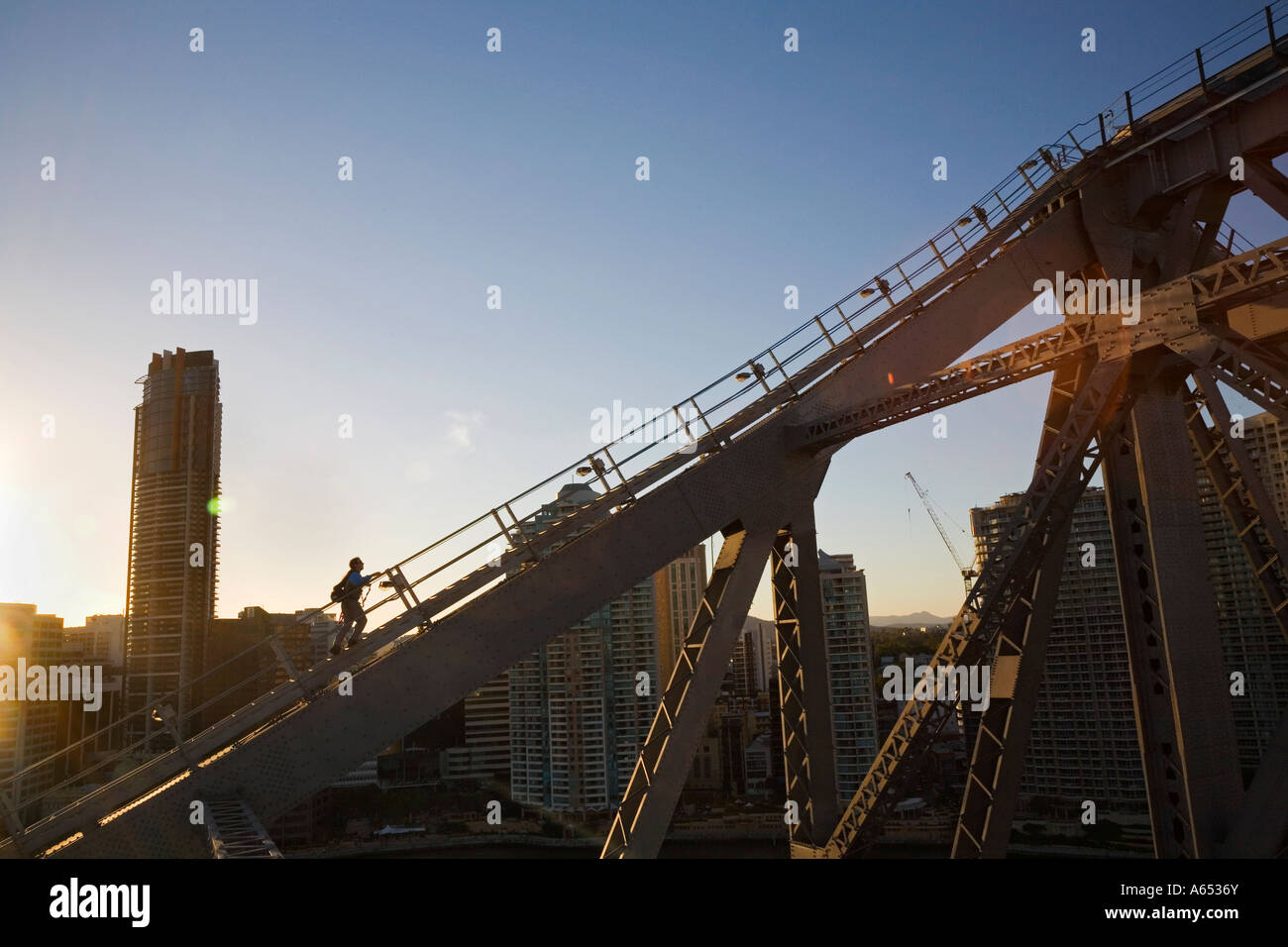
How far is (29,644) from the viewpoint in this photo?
181 ft

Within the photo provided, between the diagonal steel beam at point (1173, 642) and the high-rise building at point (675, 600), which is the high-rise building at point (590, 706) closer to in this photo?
the high-rise building at point (675, 600)

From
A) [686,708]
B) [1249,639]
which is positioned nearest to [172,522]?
[686,708]

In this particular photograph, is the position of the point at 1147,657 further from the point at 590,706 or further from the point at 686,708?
the point at 590,706

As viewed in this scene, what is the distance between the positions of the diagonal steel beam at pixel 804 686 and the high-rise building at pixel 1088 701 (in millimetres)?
62190

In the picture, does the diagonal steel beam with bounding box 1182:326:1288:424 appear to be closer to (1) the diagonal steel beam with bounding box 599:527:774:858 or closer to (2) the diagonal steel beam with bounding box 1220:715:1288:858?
(2) the diagonal steel beam with bounding box 1220:715:1288:858

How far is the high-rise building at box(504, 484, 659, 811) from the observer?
264ft

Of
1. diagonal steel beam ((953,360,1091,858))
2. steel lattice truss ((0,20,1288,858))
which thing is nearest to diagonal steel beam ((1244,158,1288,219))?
steel lattice truss ((0,20,1288,858))

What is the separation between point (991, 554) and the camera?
40.7ft

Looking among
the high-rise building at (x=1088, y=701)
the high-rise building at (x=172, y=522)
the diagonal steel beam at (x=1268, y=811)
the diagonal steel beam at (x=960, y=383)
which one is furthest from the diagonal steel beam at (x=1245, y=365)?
the high-rise building at (x=172, y=522)

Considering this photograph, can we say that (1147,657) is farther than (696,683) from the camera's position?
No

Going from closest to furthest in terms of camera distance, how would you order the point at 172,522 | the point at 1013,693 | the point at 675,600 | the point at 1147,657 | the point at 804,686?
the point at 1147,657, the point at 1013,693, the point at 804,686, the point at 172,522, the point at 675,600

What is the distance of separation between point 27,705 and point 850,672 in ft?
222

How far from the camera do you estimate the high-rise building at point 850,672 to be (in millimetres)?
76812
